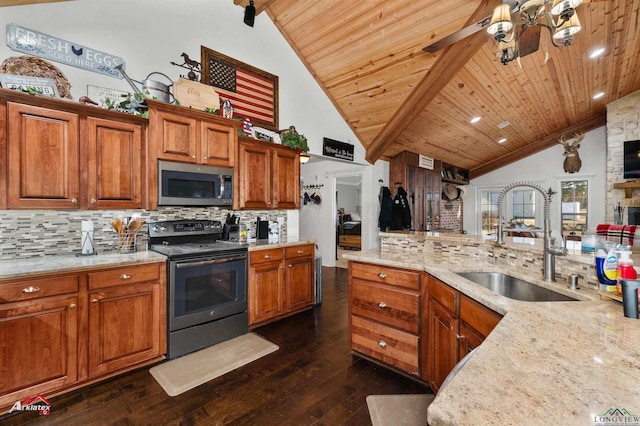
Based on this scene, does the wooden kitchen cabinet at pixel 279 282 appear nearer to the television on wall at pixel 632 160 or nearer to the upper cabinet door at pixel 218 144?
the upper cabinet door at pixel 218 144

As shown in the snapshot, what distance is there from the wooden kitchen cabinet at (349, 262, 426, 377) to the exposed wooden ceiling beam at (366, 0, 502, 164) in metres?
2.51

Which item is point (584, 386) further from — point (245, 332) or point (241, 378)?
point (245, 332)

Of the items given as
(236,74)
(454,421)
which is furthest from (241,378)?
(236,74)

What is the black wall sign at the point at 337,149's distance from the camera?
14.4 feet

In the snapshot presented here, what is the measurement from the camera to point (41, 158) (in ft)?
6.78

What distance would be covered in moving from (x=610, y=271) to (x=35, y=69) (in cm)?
382

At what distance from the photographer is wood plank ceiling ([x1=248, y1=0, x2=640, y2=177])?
3.09 m

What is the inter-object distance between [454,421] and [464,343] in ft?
4.11

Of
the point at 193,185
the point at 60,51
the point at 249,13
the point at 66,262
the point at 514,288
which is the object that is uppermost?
the point at 249,13

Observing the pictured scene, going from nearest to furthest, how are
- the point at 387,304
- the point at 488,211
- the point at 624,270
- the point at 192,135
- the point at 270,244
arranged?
the point at 624,270 → the point at 387,304 → the point at 192,135 → the point at 270,244 → the point at 488,211

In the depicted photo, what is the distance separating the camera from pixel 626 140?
5121 millimetres

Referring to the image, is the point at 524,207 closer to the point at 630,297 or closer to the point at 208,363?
the point at 630,297
